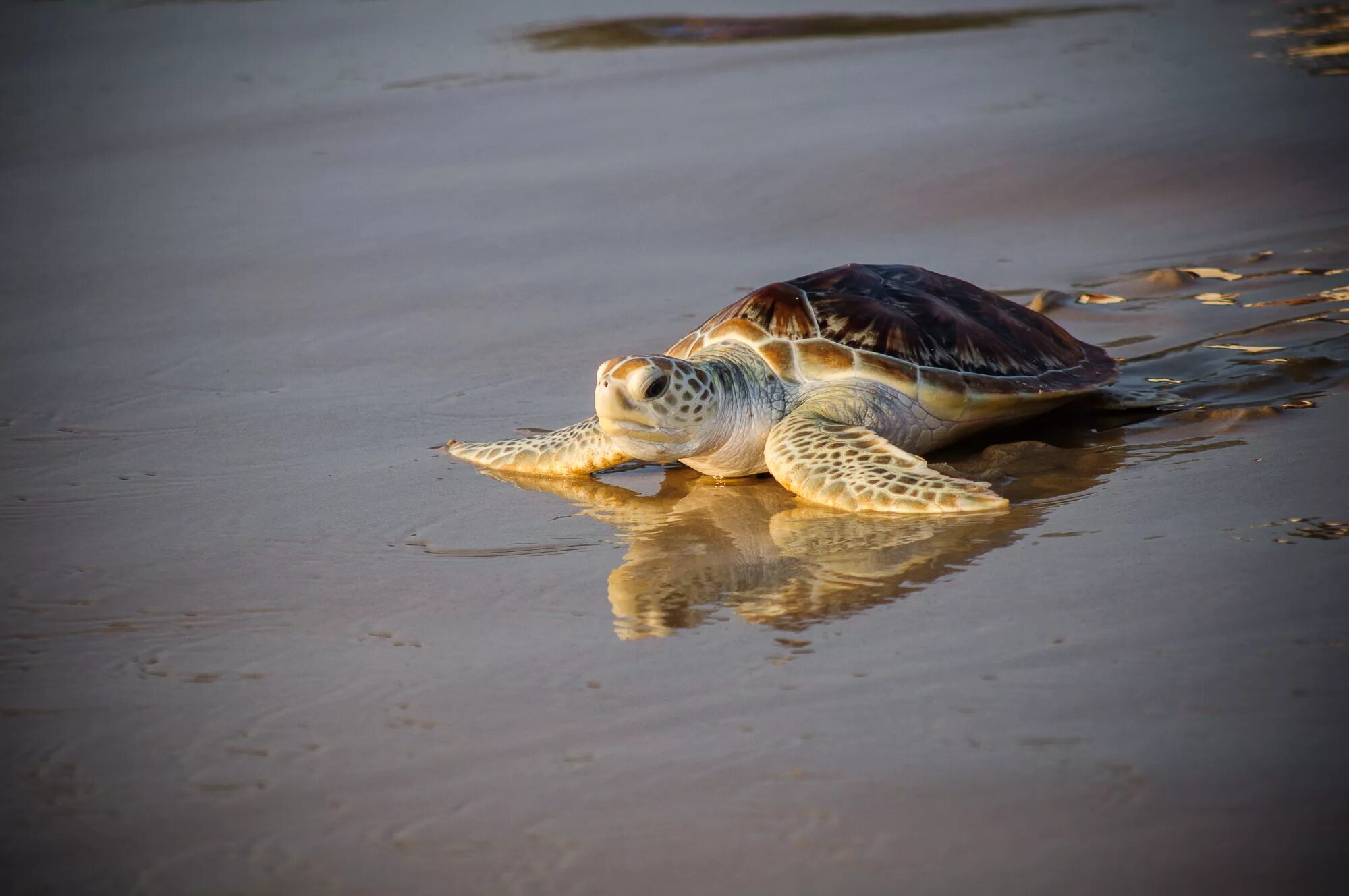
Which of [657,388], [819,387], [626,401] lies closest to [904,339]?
[819,387]

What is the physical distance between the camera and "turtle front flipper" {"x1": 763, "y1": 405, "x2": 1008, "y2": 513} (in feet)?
11.8

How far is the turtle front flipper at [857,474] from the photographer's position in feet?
11.8

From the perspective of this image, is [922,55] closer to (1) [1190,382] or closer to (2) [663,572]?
(1) [1190,382]

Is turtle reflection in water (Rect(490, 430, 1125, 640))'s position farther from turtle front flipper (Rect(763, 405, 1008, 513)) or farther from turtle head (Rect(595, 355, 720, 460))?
turtle head (Rect(595, 355, 720, 460))

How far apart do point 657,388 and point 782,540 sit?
795mm

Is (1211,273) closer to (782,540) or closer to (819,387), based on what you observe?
(819,387)

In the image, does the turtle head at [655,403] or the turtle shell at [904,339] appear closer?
the turtle head at [655,403]

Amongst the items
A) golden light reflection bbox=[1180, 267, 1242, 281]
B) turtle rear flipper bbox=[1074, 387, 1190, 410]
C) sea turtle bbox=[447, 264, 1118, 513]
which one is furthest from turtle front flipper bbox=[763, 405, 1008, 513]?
golden light reflection bbox=[1180, 267, 1242, 281]

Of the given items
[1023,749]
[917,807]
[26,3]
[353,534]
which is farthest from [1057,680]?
[26,3]

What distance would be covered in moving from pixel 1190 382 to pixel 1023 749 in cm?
277

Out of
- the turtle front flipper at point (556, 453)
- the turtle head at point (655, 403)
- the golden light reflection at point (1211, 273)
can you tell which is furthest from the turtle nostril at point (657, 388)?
the golden light reflection at point (1211, 273)

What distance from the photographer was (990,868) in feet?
6.53

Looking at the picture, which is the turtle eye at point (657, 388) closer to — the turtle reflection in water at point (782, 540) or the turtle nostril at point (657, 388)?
the turtle nostril at point (657, 388)

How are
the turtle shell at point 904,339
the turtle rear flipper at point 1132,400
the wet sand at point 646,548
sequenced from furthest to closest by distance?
the turtle rear flipper at point 1132,400, the turtle shell at point 904,339, the wet sand at point 646,548
